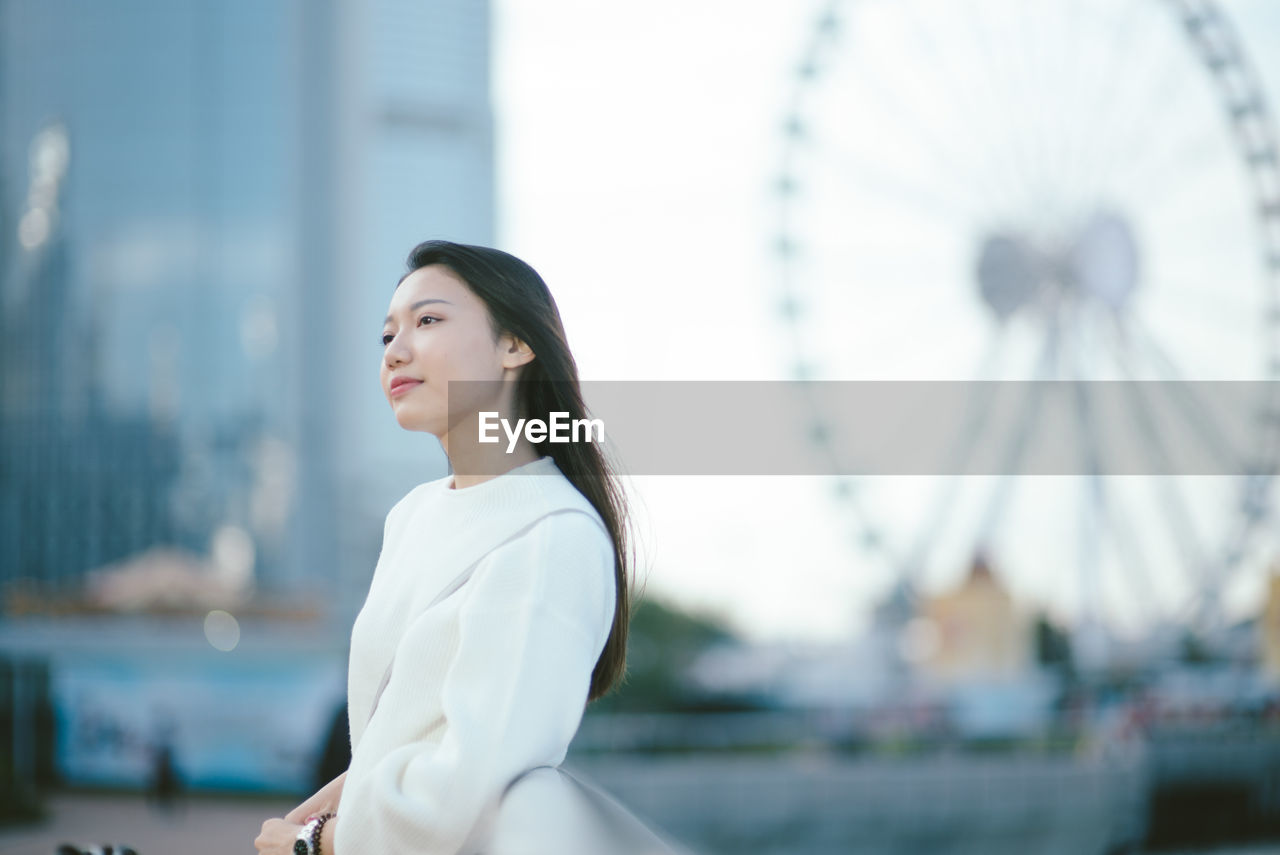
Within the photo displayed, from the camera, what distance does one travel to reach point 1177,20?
20.9m

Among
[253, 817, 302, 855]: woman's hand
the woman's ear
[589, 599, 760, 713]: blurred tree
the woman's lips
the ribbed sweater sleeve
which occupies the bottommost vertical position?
[589, 599, 760, 713]: blurred tree

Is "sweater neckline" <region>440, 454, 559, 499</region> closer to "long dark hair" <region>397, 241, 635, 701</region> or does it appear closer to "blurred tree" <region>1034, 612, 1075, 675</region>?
"long dark hair" <region>397, 241, 635, 701</region>

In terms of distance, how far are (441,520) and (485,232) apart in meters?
95.8

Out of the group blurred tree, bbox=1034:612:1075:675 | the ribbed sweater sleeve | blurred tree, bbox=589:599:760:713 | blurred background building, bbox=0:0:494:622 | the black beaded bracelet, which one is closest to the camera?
the ribbed sweater sleeve

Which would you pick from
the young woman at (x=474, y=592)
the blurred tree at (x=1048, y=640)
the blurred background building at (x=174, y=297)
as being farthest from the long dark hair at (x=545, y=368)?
the blurred background building at (x=174, y=297)

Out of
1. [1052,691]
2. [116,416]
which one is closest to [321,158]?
[116,416]

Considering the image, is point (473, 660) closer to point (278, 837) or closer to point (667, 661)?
point (278, 837)

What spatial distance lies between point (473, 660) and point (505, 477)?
0.89 feet

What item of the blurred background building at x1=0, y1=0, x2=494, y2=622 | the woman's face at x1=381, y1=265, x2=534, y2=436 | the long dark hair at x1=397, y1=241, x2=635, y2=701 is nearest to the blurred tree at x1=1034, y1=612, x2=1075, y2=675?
the blurred background building at x1=0, y1=0, x2=494, y2=622

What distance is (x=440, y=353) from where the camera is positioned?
1659 millimetres

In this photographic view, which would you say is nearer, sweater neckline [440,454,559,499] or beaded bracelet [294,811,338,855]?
beaded bracelet [294,811,338,855]

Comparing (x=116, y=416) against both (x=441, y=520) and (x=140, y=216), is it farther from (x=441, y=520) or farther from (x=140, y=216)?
(x=441, y=520)

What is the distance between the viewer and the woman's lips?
1.68 meters

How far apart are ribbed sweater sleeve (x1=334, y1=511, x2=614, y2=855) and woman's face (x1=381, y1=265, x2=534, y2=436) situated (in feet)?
0.75
